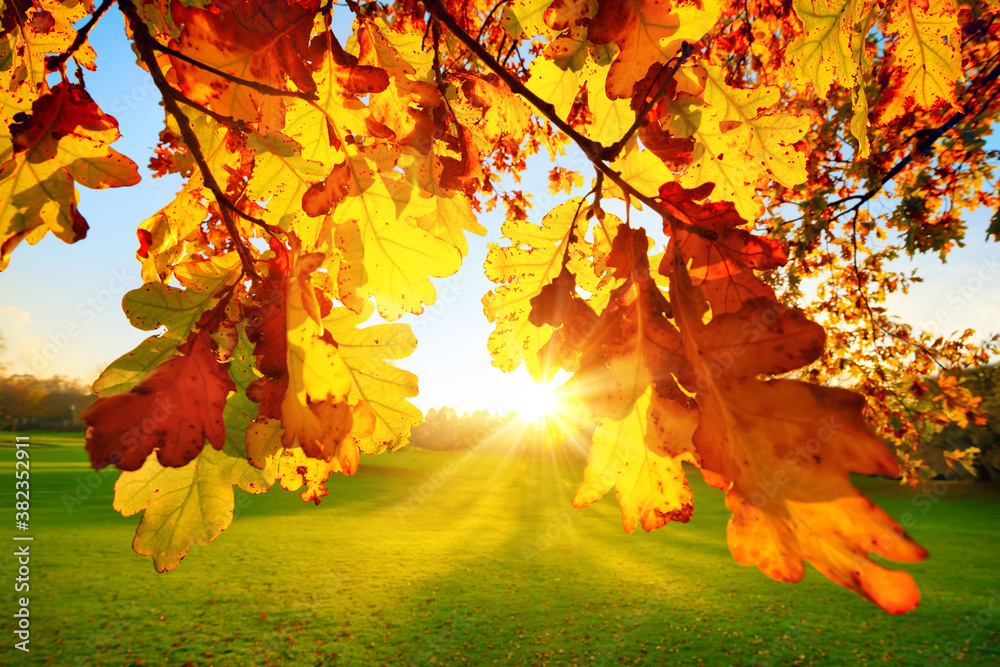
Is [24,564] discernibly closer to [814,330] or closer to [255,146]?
[255,146]

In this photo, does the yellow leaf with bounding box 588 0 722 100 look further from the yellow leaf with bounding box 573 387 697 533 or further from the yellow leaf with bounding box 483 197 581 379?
the yellow leaf with bounding box 573 387 697 533

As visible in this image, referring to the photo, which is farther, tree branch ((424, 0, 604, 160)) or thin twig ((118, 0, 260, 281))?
thin twig ((118, 0, 260, 281))

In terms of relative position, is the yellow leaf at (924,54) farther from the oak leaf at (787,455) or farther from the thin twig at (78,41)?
the thin twig at (78,41)

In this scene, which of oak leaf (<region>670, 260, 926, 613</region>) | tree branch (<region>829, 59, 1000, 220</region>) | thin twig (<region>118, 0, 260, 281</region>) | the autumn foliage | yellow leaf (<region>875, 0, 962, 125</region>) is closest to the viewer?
oak leaf (<region>670, 260, 926, 613</region>)

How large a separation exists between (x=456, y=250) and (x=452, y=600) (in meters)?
10.0

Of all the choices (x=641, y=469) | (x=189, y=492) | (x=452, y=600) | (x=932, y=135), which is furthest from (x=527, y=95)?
(x=452, y=600)

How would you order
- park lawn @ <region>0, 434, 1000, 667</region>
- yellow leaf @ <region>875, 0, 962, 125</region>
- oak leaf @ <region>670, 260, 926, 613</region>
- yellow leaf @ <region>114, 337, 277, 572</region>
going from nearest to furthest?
oak leaf @ <region>670, 260, 926, 613</region> < yellow leaf @ <region>114, 337, 277, 572</region> < yellow leaf @ <region>875, 0, 962, 125</region> < park lawn @ <region>0, 434, 1000, 667</region>

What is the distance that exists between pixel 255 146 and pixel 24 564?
44.2 feet

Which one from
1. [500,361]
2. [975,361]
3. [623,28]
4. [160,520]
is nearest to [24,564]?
[160,520]

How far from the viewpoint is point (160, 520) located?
1.09 meters

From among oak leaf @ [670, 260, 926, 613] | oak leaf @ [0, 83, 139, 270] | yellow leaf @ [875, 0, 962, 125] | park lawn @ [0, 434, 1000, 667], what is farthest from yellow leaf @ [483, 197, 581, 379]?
park lawn @ [0, 434, 1000, 667]

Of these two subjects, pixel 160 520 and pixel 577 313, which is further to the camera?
pixel 160 520

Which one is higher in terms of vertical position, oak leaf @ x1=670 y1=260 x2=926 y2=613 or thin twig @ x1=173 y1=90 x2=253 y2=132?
thin twig @ x1=173 y1=90 x2=253 y2=132

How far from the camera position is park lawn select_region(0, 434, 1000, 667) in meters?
7.34
